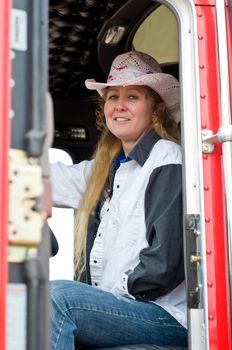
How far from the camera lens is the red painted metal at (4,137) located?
1361mm

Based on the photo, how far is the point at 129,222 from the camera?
2727 millimetres

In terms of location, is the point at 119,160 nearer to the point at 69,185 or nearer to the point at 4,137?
the point at 69,185

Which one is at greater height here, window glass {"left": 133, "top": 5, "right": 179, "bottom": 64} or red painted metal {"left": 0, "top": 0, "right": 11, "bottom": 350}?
window glass {"left": 133, "top": 5, "right": 179, "bottom": 64}

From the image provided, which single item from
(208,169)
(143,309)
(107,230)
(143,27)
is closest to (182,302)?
(143,309)

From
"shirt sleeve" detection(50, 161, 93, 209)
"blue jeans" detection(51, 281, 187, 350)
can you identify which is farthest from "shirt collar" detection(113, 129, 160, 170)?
"blue jeans" detection(51, 281, 187, 350)

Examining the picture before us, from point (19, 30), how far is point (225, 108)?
36.9 inches

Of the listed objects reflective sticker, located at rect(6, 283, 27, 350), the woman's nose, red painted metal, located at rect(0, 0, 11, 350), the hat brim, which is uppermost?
the hat brim

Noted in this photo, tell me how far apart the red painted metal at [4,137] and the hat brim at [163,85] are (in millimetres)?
1446

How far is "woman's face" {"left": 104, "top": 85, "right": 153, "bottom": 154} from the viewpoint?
2.91 metres

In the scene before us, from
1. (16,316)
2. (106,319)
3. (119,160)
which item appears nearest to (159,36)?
(119,160)

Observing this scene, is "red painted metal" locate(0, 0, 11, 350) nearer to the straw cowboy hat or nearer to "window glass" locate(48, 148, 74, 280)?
the straw cowboy hat

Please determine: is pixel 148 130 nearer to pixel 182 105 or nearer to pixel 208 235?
pixel 182 105

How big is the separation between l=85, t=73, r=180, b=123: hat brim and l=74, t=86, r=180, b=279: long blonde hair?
29 mm

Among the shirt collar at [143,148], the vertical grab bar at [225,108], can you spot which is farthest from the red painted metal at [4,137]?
the shirt collar at [143,148]
